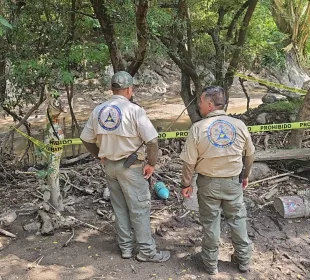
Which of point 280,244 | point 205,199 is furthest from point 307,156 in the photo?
point 205,199

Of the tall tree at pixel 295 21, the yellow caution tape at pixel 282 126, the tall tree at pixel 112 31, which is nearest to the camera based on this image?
the tall tree at pixel 112 31

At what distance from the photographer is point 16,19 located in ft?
19.9

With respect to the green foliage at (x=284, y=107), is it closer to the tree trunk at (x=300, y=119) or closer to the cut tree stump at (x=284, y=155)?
the tree trunk at (x=300, y=119)

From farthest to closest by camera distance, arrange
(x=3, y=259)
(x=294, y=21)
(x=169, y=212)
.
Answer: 1. (x=294, y=21)
2. (x=169, y=212)
3. (x=3, y=259)

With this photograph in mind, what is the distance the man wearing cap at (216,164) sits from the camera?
3.71 meters

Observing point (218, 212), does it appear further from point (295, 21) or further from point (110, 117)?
point (295, 21)

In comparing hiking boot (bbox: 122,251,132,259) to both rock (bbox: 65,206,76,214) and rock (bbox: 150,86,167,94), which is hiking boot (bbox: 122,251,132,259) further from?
rock (bbox: 150,86,167,94)

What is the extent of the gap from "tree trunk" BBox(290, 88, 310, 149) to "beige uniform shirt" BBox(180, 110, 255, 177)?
3081 millimetres

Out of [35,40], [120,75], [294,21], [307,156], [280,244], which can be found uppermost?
[294,21]

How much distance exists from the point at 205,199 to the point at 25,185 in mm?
3338

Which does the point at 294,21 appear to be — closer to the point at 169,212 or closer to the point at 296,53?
the point at 296,53

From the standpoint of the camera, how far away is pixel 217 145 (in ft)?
12.1

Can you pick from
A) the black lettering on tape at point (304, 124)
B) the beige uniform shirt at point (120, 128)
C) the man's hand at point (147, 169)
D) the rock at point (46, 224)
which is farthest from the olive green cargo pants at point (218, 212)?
the black lettering on tape at point (304, 124)

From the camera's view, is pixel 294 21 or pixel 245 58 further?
pixel 294 21
